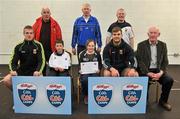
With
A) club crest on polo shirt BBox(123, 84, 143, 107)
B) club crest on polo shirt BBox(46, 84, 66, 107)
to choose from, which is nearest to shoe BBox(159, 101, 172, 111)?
club crest on polo shirt BBox(123, 84, 143, 107)

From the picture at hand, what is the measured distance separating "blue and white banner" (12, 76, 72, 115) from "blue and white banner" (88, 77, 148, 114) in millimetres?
343

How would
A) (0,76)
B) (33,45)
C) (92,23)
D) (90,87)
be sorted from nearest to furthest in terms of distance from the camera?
(90,87) → (33,45) → (92,23) → (0,76)

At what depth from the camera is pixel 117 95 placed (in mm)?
3908

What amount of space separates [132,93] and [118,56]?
27.0 inches

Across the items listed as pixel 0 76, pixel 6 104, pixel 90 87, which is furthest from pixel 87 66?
pixel 0 76

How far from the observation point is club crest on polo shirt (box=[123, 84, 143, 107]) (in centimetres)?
387

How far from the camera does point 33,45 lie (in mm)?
4289

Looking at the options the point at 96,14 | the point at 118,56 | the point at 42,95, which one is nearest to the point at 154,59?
the point at 118,56

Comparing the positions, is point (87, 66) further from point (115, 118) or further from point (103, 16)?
point (103, 16)

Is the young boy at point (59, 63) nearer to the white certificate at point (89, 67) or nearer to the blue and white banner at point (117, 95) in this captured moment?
the white certificate at point (89, 67)

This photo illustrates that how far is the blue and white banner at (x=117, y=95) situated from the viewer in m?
3.83

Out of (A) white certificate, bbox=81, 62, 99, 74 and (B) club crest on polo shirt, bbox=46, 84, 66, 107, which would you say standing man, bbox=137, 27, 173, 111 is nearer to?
(A) white certificate, bbox=81, 62, 99, 74

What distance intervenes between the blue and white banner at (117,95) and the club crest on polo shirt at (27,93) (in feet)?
2.57

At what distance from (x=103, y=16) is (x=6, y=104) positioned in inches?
137
